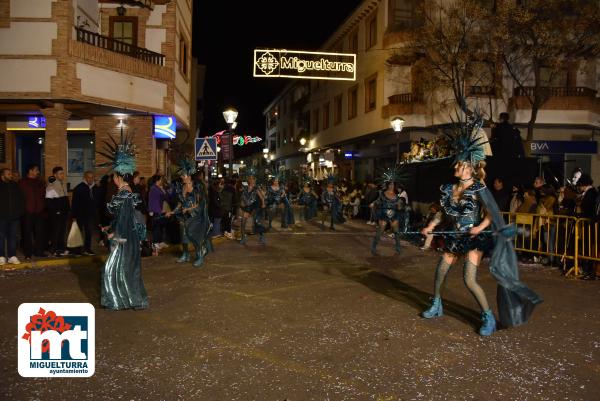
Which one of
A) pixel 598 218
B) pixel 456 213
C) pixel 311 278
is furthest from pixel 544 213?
pixel 456 213

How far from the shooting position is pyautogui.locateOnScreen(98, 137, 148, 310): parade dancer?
6.99 metres

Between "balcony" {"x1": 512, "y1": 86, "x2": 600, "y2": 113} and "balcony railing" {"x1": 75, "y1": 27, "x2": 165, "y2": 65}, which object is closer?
"balcony railing" {"x1": 75, "y1": 27, "x2": 165, "y2": 65}

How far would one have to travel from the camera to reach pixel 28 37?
16500mm

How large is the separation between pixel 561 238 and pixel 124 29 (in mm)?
17028

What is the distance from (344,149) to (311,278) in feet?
98.1

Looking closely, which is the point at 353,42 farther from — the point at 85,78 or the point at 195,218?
the point at 195,218

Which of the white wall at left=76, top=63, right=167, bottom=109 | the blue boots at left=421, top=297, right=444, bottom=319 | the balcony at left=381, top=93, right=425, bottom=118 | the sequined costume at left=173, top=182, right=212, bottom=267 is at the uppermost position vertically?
the balcony at left=381, top=93, right=425, bottom=118

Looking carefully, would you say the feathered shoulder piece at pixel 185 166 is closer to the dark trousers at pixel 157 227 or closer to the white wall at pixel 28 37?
the dark trousers at pixel 157 227

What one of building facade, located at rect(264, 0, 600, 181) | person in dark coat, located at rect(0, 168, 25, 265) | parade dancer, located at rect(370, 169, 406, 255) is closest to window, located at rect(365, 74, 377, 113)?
building facade, located at rect(264, 0, 600, 181)

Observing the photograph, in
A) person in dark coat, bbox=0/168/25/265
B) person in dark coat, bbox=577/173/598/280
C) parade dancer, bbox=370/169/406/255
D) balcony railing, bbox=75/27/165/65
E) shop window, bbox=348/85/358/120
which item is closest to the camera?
person in dark coat, bbox=0/168/25/265

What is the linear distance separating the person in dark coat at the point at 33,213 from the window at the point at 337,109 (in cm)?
2907

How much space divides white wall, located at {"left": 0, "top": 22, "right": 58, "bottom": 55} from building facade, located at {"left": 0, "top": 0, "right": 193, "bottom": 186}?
30mm

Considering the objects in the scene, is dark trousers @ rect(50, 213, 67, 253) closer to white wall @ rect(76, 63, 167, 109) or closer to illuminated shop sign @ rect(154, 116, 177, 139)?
white wall @ rect(76, 63, 167, 109)

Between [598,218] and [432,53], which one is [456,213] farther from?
[432,53]
